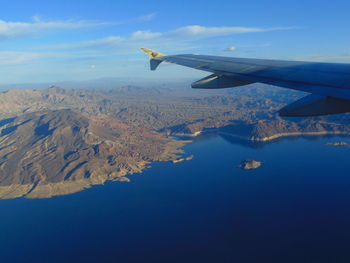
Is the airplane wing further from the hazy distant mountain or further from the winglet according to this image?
the hazy distant mountain

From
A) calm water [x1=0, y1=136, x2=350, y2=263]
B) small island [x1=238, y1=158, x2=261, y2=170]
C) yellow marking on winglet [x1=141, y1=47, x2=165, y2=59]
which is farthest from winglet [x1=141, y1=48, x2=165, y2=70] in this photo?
small island [x1=238, y1=158, x2=261, y2=170]

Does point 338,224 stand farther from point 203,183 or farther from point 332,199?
point 203,183

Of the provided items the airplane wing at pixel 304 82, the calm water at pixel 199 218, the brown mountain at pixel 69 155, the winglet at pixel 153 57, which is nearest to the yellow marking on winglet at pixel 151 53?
the winglet at pixel 153 57

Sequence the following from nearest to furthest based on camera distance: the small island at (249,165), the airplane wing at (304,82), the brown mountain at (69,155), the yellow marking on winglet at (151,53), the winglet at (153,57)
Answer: the airplane wing at (304,82) → the winglet at (153,57) → the yellow marking on winglet at (151,53) → the small island at (249,165) → the brown mountain at (69,155)

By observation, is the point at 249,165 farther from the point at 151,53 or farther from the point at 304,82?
the point at 304,82

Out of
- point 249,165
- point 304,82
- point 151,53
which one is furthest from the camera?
point 249,165

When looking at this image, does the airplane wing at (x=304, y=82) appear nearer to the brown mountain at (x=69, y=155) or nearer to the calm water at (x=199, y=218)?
the calm water at (x=199, y=218)

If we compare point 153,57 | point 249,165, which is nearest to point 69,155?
point 249,165

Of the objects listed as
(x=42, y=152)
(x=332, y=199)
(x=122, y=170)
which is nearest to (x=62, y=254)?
(x=122, y=170)

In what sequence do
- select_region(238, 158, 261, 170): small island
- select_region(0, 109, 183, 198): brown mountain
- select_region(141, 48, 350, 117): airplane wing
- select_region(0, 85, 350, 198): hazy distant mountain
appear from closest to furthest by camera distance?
select_region(141, 48, 350, 117): airplane wing, select_region(238, 158, 261, 170): small island, select_region(0, 109, 183, 198): brown mountain, select_region(0, 85, 350, 198): hazy distant mountain
